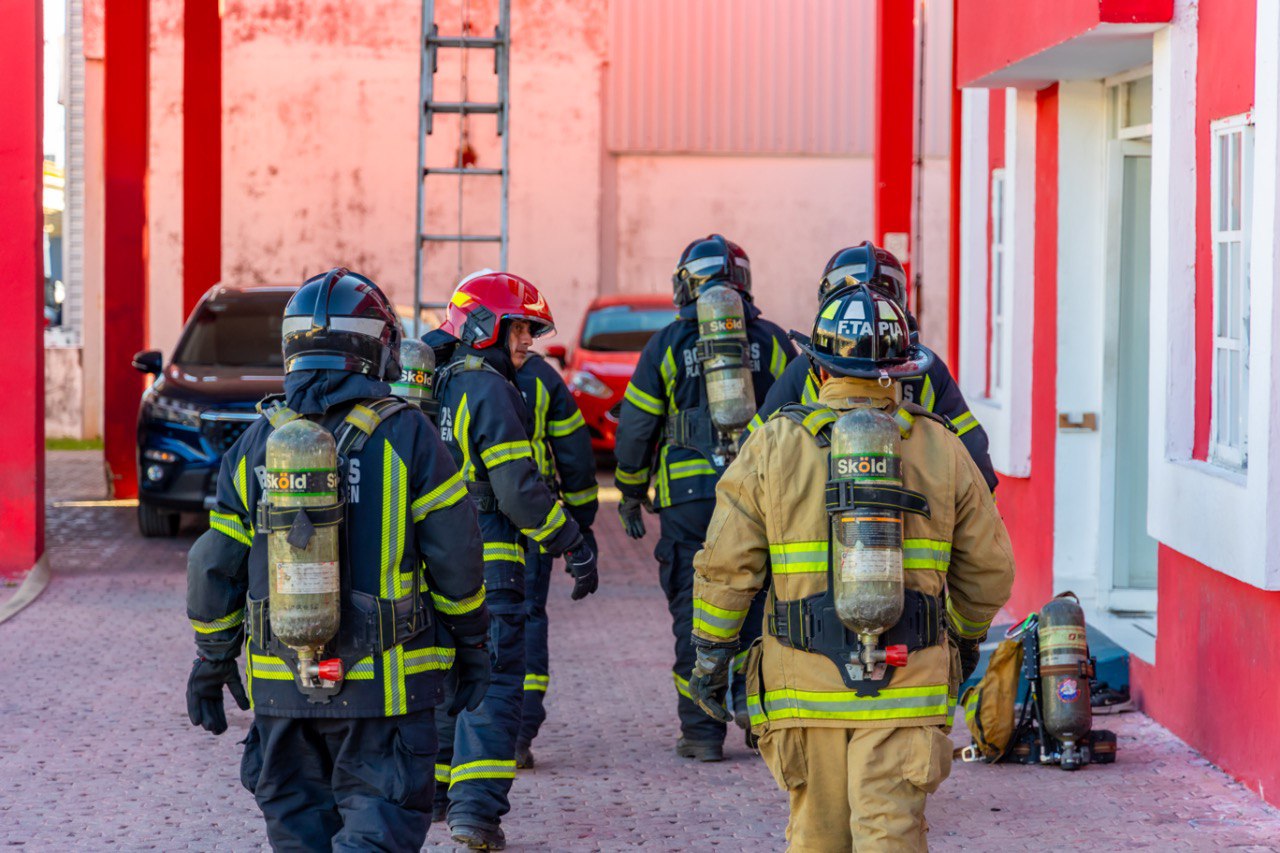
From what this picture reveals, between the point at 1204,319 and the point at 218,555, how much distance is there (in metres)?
4.10

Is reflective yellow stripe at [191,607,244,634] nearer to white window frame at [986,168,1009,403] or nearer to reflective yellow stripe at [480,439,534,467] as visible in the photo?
reflective yellow stripe at [480,439,534,467]

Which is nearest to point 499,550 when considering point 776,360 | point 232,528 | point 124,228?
point 776,360

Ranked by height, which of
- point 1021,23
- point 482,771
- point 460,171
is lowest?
point 482,771

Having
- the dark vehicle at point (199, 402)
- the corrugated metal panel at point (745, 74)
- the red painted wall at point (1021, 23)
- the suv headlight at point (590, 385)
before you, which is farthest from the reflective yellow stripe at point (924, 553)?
the corrugated metal panel at point (745, 74)

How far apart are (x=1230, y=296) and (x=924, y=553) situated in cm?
301

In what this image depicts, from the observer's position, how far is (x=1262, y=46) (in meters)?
6.07

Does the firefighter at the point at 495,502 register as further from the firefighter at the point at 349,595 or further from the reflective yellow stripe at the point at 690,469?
the firefighter at the point at 349,595

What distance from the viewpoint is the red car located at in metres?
17.1

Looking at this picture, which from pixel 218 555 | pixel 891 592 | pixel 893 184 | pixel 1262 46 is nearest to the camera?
pixel 891 592

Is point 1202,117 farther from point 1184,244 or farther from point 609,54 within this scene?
point 609,54

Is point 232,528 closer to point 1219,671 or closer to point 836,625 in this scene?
point 836,625

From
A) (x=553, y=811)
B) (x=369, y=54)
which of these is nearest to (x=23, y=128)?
(x=553, y=811)

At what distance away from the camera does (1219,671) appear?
6.65m

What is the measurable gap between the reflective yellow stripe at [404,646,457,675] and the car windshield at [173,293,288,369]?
8886 mm
